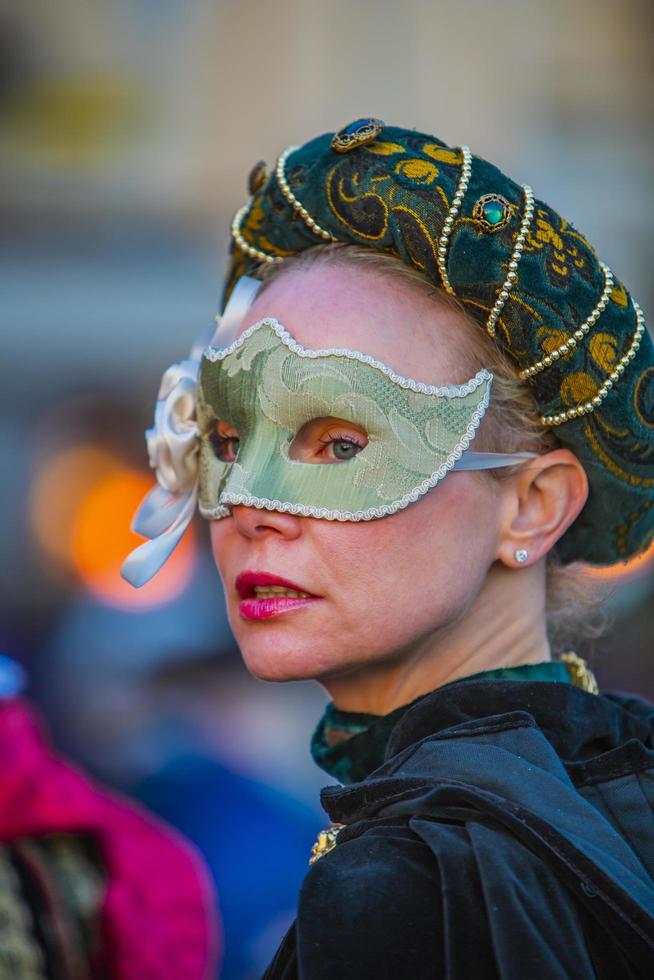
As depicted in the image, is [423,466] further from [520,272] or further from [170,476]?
[170,476]

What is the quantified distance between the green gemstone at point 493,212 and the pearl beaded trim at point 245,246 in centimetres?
47

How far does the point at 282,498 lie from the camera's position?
1.96m

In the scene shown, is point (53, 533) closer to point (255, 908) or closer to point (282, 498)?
point (255, 908)

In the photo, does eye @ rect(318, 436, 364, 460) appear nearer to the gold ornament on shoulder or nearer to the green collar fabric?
the green collar fabric

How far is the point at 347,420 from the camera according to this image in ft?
6.47

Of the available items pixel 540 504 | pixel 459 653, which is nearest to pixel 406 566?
pixel 459 653

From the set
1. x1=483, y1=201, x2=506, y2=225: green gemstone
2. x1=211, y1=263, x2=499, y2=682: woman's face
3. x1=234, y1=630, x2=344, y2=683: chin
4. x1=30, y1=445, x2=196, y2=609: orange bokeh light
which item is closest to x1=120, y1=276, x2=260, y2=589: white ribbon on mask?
x1=211, y1=263, x2=499, y2=682: woman's face

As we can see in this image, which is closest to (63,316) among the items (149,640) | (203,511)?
(149,640)

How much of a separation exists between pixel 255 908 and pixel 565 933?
2.53 meters

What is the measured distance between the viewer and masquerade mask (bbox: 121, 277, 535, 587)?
1.95 m

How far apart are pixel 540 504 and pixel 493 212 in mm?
530

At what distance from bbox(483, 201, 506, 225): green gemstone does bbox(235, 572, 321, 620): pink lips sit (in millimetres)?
703

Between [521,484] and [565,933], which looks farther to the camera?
[521,484]

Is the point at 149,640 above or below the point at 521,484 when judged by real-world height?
below
